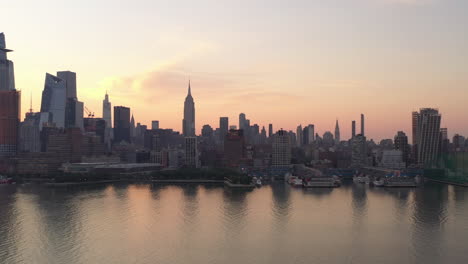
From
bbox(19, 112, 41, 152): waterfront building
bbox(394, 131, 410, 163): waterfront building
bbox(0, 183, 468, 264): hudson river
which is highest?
bbox(19, 112, 41, 152): waterfront building

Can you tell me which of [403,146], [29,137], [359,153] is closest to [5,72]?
[29,137]

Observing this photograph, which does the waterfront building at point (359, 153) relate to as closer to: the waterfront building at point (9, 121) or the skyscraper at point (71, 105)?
the waterfront building at point (9, 121)

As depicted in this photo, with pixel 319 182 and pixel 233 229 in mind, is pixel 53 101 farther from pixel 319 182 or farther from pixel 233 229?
pixel 233 229

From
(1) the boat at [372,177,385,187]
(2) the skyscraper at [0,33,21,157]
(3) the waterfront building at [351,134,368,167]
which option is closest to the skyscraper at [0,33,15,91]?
(2) the skyscraper at [0,33,21,157]

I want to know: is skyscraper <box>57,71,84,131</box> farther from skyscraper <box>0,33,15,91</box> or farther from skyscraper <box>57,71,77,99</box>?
skyscraper <box>0,33,15,91</box>

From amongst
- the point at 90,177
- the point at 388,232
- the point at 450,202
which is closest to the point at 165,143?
the point at 90,177

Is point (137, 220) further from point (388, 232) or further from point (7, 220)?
point (388, 232)
